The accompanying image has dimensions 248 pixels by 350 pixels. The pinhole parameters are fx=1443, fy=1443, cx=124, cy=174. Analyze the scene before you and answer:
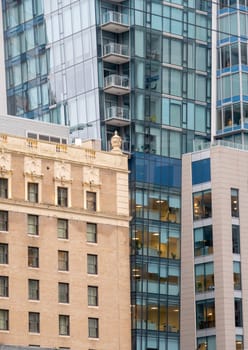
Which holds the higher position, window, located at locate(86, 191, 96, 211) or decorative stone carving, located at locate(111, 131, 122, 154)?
decorative stone carving, located at locate(111, 131, 122, 154)

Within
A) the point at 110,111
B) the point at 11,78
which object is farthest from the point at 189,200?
the point at 11,78

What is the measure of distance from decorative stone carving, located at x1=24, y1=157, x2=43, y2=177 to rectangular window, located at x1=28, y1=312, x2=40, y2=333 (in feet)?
37.0

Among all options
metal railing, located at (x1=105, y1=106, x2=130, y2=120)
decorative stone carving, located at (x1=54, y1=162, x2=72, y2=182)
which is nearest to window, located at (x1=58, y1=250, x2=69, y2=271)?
decorative stone carving, located at (x1=54, y1=162, x2=72, y2=182)

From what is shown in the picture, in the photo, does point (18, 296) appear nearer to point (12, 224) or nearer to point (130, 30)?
point (12, 224)

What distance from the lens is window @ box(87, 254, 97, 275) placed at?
11694 centimetres

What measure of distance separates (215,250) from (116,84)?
17.7 metres

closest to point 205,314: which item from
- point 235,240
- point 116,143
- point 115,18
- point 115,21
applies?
point 235,240

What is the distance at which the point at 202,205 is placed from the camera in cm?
13238

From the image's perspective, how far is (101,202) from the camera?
119 meters

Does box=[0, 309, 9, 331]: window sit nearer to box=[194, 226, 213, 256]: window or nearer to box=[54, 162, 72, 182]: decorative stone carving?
box=[54, 162, 72, 182]: decorative stone carving

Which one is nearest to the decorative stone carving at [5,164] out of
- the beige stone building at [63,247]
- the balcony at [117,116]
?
the beige stone building at [63,247]

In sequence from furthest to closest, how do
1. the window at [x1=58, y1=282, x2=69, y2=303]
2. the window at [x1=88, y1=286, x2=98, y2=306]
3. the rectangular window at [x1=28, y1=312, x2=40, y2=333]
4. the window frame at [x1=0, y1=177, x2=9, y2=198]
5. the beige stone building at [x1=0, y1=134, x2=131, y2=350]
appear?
the window at [x1=88, y1=286, x2=98, y2=306] → the window at [x1=58, y1=282, x2=69, y2=303] → the window frame at [x1=0, y1=177, x2=9, y2=198] → the beige stone building at [x1=0, y1=134, x2=131, y2=350] → the rectangular window at [x1=28, y1=312, x2=40, y2=333]

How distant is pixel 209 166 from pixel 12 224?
87.2ft

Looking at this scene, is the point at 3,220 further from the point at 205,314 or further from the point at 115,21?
the point at 115,21
